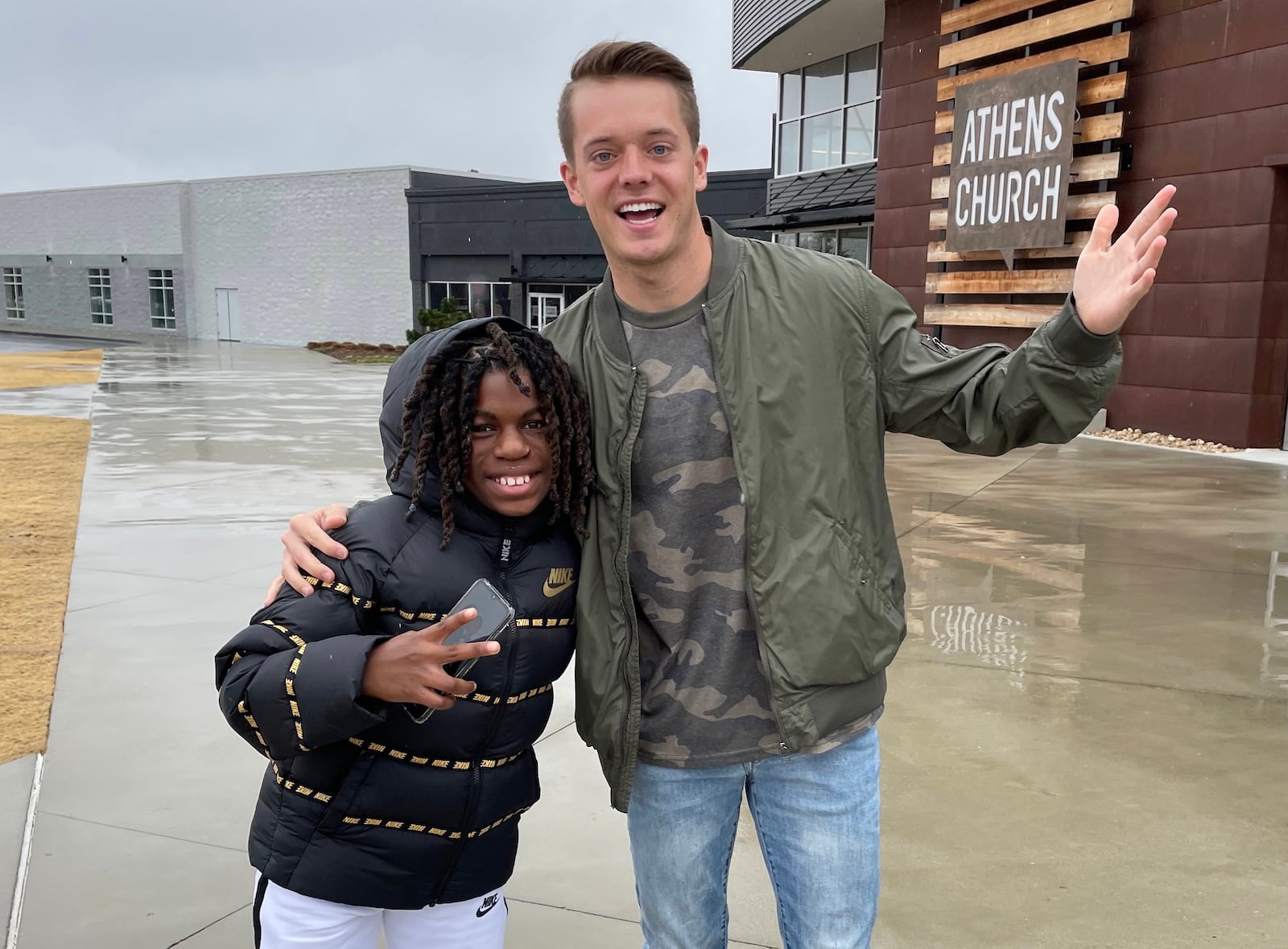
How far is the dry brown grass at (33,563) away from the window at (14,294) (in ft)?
156

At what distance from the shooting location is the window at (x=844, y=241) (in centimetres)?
2011

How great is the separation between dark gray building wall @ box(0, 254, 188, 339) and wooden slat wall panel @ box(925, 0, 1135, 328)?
39226mm

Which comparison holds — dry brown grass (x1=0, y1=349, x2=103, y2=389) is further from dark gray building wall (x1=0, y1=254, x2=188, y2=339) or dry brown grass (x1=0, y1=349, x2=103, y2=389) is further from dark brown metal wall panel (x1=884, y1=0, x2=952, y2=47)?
A: dark brown metal wall panel (x1=884, y1=0, x2=952, y2=47)

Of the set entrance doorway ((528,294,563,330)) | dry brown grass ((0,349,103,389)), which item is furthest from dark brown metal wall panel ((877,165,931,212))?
entrance doorway ((528,294,563,330))

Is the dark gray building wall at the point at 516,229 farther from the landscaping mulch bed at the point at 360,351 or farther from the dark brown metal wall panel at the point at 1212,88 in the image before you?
the dark brown metal wall panel at the point at 1212,88

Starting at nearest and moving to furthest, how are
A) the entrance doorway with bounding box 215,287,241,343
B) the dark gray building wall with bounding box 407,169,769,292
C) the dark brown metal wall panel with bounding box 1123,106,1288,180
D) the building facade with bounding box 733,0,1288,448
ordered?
the dark brown metal wall panel with bounding box 1123,106,1288,180 < the building facade with bounding box 733,0,1288,448 < the dark gray building wall with bounding box 407,169,769,292 < the entrance doorway with bounding box 215,287,241,343

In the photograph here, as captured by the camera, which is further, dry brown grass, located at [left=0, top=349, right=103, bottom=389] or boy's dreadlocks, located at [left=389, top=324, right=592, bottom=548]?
dry brown grass, located at [left=0, top=349, right=103, bottom=389]

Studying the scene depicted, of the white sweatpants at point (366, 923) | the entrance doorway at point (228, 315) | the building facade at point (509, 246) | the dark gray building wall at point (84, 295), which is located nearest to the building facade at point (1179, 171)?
the white sweatpants at point (366, 923)

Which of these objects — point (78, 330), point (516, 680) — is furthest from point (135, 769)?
point (78, 330)

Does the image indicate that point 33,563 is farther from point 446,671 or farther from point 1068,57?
point 1068,57

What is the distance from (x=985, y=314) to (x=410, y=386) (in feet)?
44.4

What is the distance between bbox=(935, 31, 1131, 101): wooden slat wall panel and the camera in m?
12.6

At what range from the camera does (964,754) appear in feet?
13.5

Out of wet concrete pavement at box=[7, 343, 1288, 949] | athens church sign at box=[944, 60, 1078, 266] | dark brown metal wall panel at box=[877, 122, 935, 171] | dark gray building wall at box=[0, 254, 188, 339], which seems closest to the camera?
wet concrete pavement at box=[7, 343, 1288, 949]
